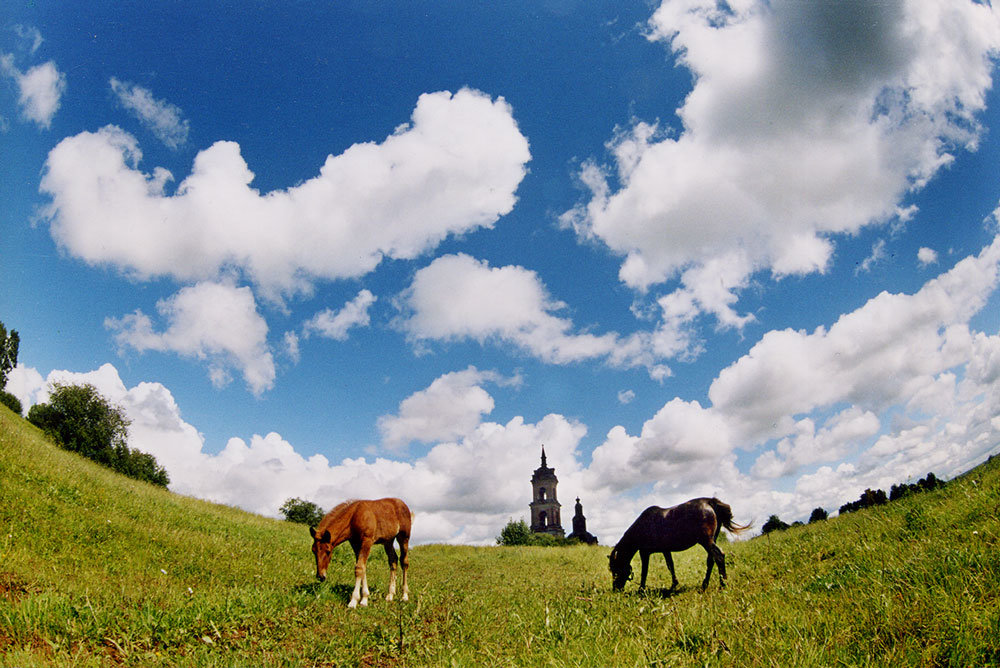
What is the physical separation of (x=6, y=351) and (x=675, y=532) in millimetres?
108994

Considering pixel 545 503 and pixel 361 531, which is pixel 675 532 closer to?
pixel 361 531

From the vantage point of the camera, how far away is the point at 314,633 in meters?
6.91

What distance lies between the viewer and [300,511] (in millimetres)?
71500

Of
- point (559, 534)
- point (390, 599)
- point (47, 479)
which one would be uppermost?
point (47, 479)

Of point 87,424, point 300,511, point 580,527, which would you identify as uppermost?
point 87,424

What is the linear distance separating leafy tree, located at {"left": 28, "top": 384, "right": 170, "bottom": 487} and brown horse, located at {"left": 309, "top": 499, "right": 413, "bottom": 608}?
66703mm

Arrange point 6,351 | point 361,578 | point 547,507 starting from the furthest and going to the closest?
point 547,507
point 6,351
point 361,578

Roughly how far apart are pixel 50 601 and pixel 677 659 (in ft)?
27.1

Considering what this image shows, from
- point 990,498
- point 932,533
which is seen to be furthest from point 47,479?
point 990,498

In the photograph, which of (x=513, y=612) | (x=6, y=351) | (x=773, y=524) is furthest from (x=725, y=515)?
(x=6, y=351)

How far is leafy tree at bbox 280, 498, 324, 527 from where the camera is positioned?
70312 mm

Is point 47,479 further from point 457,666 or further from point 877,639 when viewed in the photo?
point 877,639

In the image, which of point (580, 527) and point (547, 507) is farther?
point (547, 507)

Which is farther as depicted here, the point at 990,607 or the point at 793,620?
the point at 793,620
